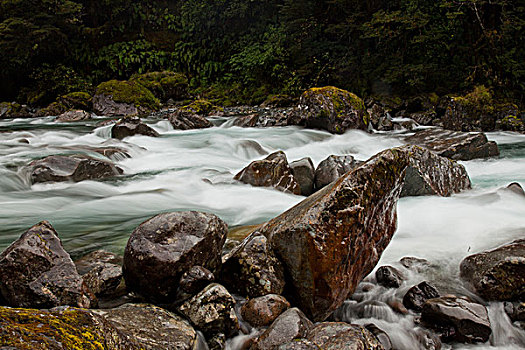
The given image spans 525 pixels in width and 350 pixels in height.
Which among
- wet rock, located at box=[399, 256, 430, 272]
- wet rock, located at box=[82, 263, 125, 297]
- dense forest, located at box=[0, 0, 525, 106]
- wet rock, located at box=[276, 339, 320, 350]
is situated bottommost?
wet rock, located at box=[399, 256, 430, 272]

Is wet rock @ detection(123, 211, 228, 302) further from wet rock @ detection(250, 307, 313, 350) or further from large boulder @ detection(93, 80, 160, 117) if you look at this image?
large boulder @ detection(93, 80, 160, 117)

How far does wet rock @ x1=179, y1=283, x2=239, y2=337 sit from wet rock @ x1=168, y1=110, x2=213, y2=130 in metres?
10.7

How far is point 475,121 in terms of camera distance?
12258 millimetres

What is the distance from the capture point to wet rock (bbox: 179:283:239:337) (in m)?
2.38

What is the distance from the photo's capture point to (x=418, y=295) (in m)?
2.92

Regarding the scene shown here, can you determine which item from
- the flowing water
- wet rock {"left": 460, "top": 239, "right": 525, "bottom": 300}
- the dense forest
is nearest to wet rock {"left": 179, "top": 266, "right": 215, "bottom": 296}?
the flowing water

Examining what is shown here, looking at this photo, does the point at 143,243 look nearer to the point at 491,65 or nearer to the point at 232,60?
the point at 491,65

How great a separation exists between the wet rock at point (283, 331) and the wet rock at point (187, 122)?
11.0m

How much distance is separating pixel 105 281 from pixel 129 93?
16463mm

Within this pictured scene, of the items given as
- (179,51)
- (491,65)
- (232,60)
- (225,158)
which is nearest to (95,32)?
(179,51)

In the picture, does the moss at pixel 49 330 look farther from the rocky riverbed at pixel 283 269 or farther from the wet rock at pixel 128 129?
the wet rock at pixel 128 129

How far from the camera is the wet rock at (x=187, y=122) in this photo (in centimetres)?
1273

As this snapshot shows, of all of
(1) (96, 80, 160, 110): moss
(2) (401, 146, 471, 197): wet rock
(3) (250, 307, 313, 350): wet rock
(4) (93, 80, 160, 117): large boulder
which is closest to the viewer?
(3) (250, 307, 313, 350): wet rock

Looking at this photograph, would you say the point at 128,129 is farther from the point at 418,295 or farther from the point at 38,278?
the point at 418,295
